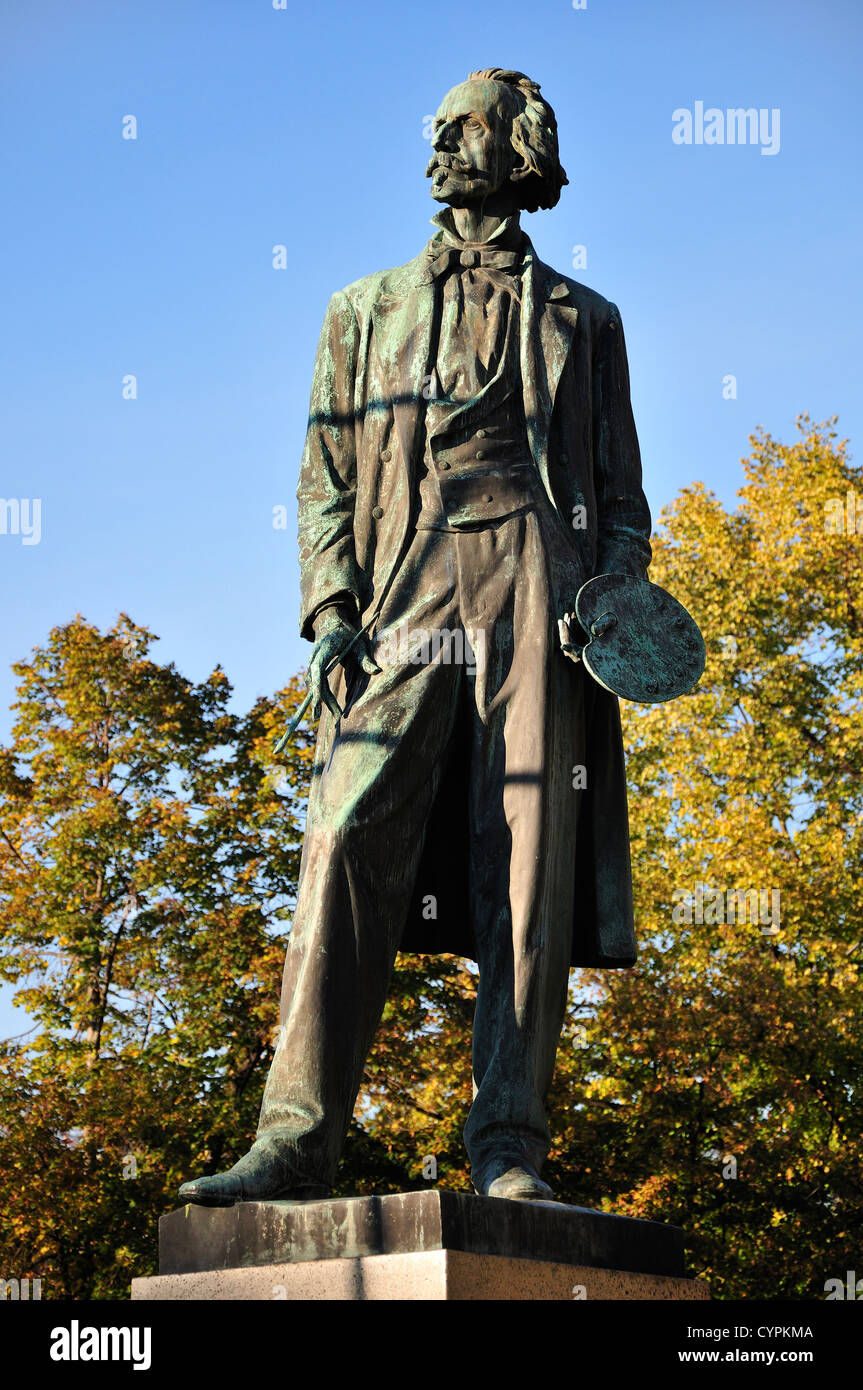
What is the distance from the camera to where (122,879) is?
2445cm

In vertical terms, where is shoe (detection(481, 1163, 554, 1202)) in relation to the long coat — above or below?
below

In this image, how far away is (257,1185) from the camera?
172 inches

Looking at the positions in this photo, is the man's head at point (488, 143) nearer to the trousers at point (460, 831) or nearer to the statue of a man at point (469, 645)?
the statue of a man at point (469, 645)

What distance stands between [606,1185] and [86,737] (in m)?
9.92

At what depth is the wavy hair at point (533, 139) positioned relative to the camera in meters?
5.65

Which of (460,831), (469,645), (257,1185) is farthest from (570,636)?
(257,1185)

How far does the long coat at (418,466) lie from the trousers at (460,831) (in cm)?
12

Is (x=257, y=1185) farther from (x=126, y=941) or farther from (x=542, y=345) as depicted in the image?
(x=126, y=941)

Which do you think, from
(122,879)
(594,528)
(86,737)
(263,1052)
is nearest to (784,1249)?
(263,1052)

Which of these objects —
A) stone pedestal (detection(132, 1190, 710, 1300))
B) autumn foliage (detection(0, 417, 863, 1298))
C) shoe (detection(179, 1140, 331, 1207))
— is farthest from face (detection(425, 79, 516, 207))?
autumn foliage (detection(0, 417, 863, 1298))

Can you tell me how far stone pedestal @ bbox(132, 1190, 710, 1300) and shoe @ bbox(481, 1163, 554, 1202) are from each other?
0.24 feet

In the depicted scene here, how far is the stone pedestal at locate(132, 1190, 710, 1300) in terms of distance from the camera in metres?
3.97

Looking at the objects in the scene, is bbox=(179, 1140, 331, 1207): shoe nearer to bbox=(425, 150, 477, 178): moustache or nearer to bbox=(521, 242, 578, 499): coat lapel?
bbox=(521, 242, 578, 499): coat lapel
